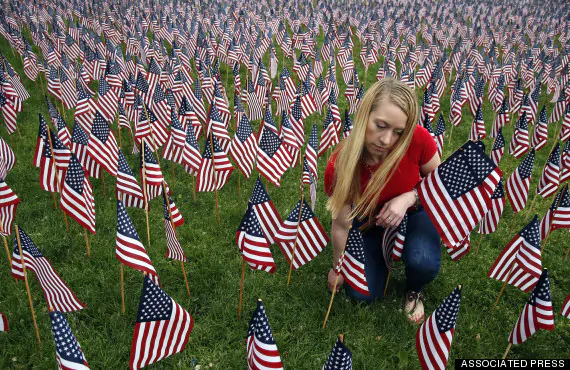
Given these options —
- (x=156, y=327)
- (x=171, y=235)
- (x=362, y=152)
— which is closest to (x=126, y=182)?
(x=171, y=235)

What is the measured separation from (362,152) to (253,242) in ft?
4.23

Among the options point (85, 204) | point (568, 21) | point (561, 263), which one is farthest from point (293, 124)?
point (568, 21)

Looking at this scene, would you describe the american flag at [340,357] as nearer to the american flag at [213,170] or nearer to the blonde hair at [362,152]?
the blonde hair at [362,152]

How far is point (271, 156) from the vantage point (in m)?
6.16

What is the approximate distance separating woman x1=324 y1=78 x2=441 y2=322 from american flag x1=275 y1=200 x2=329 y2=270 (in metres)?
0.20

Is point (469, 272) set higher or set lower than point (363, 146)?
lower

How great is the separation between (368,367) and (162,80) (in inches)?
321

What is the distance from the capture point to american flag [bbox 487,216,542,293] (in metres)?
3.73

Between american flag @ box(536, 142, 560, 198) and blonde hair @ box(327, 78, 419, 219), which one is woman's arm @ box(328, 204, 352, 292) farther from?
american flag @ box(536, 142, 560, 198)

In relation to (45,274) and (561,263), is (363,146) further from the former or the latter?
(561,263)

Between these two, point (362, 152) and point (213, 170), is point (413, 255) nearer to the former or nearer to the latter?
point (362, 152)

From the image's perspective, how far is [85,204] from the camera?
4.58 metres

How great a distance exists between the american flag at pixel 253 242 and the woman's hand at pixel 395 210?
1.09m

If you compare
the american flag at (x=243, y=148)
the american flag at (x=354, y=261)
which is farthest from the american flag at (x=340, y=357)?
the american flag at (x=243, y=148)
